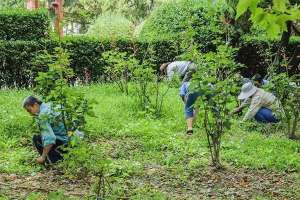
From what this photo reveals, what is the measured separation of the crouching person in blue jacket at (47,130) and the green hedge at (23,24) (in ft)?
24.0

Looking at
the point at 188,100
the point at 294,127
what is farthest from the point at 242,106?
the point at 188,100

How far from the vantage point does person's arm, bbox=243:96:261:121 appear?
940 centimetres

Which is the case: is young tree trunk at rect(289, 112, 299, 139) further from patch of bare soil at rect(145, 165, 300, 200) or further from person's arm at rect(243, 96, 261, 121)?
patch of bare soil at rect(145, 165, 300, 200)

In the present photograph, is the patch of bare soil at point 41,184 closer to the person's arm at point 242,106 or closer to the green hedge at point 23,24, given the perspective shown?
the person's arm at point 242,106

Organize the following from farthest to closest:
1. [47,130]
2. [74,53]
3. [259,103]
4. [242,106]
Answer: [74,53], [242,106], [259,103], [47,130]

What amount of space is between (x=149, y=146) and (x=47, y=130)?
2.15 metres

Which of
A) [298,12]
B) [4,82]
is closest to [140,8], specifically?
[4,82]

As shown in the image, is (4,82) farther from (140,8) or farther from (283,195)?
(140,8)

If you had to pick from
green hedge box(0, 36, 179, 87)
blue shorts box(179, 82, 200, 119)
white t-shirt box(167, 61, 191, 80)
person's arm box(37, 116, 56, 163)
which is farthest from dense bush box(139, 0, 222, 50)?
person's arm box(37, 116, 56, 163)

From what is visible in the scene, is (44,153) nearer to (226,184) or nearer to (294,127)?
(226,184)

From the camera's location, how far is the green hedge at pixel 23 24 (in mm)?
13586

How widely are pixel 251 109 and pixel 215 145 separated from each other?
2562mm

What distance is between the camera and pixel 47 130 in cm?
652

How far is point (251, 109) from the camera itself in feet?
31.2
